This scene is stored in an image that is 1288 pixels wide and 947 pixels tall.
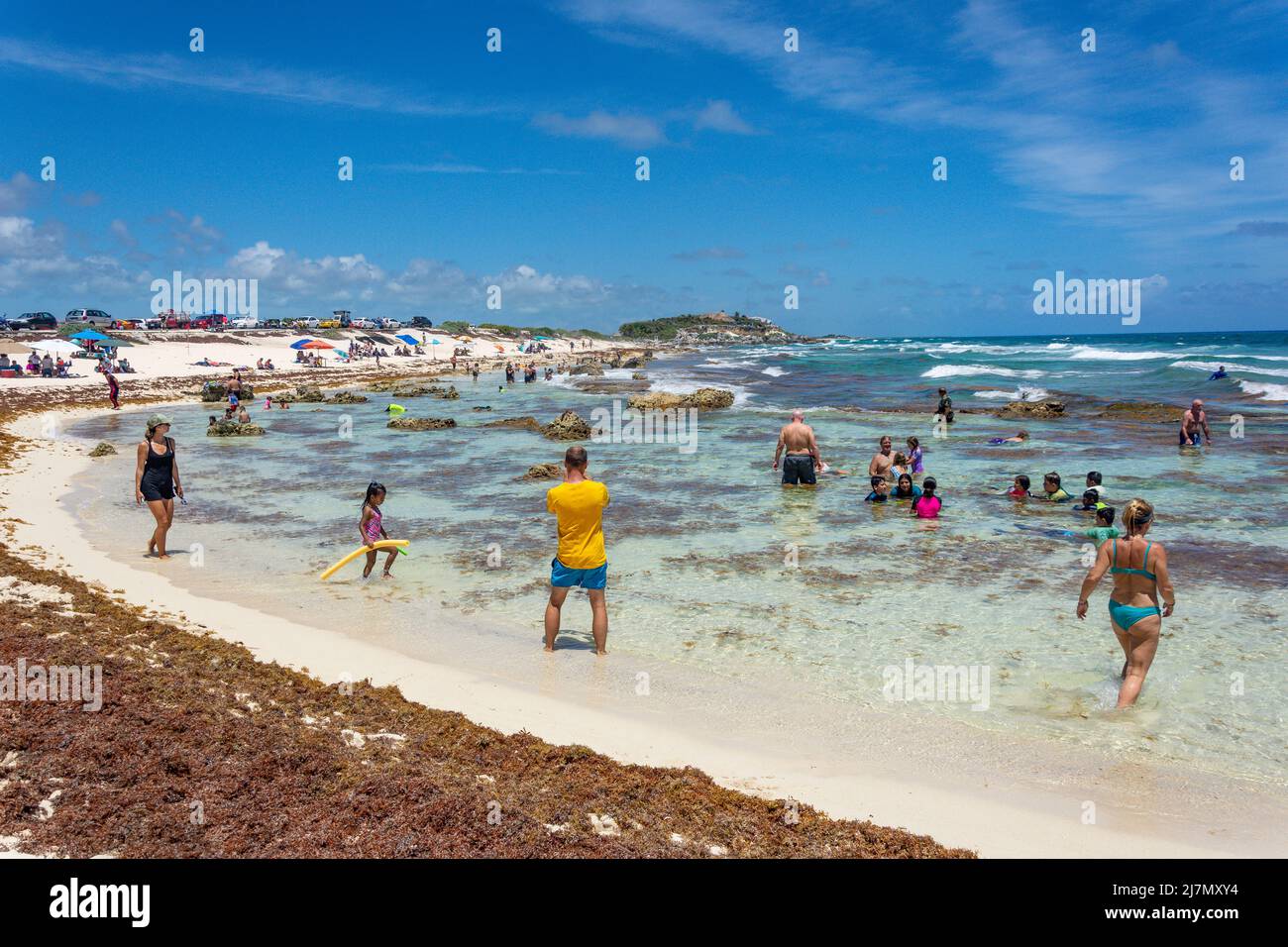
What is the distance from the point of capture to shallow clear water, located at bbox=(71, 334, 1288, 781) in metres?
7.62

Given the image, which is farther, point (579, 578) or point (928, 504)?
point (928, 504)

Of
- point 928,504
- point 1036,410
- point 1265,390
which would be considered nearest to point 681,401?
point 1036,410

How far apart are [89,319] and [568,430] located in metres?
69.5

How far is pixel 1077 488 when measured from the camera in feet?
59.8

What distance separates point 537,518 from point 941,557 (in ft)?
23.0

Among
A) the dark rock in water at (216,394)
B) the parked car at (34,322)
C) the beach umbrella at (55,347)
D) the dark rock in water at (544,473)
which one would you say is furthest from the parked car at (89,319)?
the dark rock in water at (544,473)

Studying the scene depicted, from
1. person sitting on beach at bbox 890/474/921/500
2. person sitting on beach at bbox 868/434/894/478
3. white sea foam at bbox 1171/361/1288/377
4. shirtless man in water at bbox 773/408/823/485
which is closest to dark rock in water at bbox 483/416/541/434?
shirtless man in water at bbox 773/408/823/485

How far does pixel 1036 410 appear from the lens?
35000 mm

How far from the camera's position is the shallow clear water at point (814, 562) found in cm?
762
